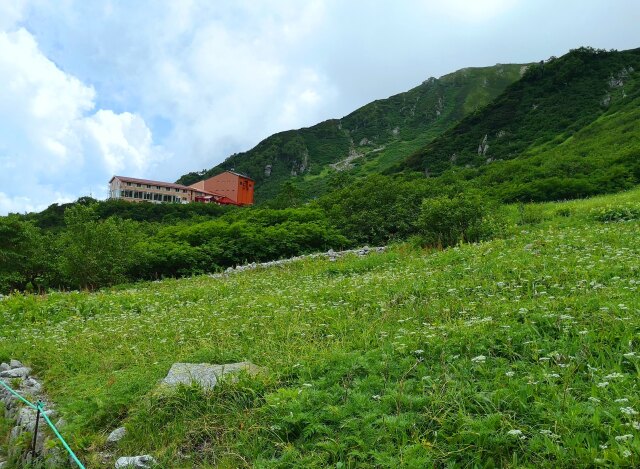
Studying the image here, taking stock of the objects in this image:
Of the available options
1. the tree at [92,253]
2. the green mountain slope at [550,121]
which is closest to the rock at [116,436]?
the tree at [92,253]

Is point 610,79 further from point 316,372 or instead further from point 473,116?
point 316,372

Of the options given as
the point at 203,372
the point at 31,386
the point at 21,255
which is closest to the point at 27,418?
the point at 31,386

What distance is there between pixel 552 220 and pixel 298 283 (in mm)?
11051

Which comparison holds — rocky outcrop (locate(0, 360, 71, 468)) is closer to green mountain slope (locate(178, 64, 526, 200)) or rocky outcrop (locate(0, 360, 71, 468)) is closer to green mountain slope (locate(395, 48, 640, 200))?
green mountain slope (locate(395, 48, 640, 200))

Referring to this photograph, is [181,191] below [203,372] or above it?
above

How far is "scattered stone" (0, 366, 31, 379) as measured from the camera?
7.57 metres

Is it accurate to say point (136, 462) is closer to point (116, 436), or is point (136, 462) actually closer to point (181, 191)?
point (116, 436)

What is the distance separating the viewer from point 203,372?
5664 mm

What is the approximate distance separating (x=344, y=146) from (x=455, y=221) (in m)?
163

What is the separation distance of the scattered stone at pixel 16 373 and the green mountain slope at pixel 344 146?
4629 inches

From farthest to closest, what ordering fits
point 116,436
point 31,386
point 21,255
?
1. point 21,255
2. point 31,386
3. point 116,436

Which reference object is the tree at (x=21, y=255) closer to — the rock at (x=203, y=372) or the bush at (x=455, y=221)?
the bush at (x=455, y=221)

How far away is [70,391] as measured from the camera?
6.37 m

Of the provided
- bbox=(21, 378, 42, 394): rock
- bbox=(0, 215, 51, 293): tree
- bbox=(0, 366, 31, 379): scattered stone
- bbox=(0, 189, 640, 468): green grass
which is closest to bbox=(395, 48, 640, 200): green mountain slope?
bbox=(0, 189, 640, 468): green grass
